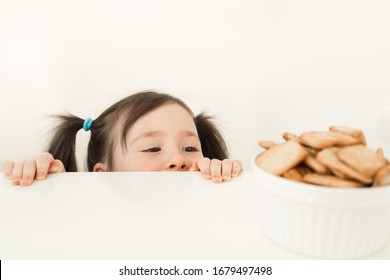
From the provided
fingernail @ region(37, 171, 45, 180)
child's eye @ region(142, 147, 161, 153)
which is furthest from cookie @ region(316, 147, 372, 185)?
child's eye @ region(142, 147, 161, 153)

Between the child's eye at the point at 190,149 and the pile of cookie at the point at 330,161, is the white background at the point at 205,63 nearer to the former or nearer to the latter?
the child's eye at the point at 190,149

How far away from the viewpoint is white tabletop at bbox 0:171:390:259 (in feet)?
1.21

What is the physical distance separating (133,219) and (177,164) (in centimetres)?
38

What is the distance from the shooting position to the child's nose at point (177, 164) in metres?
0.81

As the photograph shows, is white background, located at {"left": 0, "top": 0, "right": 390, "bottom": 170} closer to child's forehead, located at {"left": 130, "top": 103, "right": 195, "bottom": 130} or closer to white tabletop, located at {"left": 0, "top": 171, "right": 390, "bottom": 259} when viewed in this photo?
child's forehead, located at {"left": 130, "top": 103, "right": 195, "bottom": 130}

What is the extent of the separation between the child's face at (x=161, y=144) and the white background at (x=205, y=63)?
1.60ft

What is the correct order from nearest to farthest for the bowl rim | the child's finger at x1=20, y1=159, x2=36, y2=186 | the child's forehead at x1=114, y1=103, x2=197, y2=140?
the bowl rim, the child's finger at x1=20, y1=159, x2=36, y2=186, the child's forehead at x1=114, y1=103, x2=197, y2=140

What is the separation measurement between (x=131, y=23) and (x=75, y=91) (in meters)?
0.35

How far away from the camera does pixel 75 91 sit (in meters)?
1.46

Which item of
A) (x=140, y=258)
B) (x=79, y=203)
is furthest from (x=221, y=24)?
(x=140, y=258)

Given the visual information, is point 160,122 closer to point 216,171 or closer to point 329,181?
point 216,171

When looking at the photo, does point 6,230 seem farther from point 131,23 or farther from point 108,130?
point 131,23

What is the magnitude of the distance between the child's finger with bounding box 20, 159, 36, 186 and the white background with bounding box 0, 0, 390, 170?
882 mm

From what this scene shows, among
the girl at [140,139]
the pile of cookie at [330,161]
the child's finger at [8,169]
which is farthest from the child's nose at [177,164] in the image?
the pile of cookie at [330,161]
